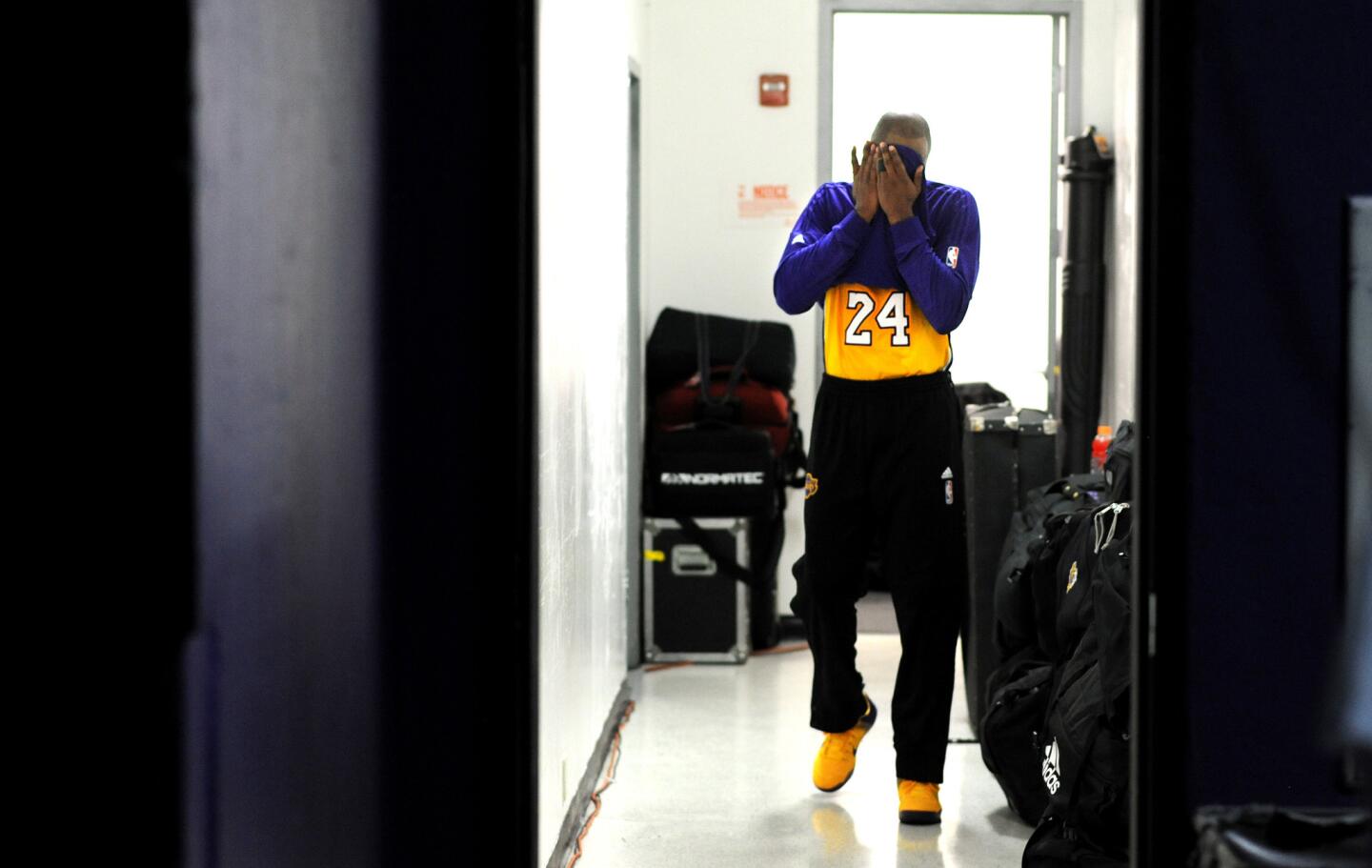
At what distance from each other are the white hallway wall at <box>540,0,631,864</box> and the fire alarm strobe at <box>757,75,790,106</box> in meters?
0.97

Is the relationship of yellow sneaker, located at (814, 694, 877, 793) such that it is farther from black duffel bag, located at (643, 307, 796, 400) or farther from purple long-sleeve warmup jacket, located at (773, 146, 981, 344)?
black duffel bag, located at (643, 307, 796, 400)

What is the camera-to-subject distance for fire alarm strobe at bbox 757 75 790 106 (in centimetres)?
564

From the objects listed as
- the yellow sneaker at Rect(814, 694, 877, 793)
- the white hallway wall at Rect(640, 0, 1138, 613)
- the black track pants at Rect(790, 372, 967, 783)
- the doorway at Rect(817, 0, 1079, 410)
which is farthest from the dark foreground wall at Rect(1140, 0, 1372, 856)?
the doorway at Rect(817, 0, 1079, 410)

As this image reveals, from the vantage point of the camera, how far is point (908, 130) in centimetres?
353

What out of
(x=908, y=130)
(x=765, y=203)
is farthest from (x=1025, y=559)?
(x=765, y=203)

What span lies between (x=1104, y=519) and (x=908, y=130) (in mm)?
960

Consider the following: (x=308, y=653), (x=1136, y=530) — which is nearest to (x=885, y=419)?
(x=1136, y=530)

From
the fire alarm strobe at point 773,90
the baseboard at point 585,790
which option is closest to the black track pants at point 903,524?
the baseboard at point 585,790

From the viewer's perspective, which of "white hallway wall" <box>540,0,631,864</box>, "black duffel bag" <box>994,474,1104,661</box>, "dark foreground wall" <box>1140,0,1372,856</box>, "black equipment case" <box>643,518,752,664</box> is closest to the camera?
"dark foreground wall" <box>1140,0,1372,856</box>

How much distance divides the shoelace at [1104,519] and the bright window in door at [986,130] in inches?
116

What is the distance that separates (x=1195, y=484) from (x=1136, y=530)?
0.10 meters

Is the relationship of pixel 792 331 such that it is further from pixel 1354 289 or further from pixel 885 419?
pixel 1354 289

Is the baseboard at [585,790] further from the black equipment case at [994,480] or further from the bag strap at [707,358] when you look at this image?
the bag strap at [707,358]

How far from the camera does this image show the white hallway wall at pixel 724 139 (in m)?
5.63
